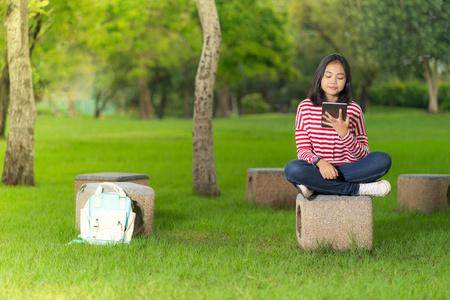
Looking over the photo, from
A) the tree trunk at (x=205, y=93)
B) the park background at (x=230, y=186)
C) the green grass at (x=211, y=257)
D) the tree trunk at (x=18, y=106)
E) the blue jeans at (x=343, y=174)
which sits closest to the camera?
the green grass at (x=211, y=257)

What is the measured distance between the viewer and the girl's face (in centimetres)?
639

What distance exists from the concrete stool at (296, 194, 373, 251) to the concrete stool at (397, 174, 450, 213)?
3.58 meters

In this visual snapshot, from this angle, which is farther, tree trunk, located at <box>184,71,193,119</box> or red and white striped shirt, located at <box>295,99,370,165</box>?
tree trunk, located at <box>184,71,193,119</box>

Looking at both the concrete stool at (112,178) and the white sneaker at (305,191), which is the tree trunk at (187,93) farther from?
the white sneaker at (305,191)

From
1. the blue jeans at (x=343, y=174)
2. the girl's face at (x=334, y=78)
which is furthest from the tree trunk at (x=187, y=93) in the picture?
the blue jeans at (x=343, y=174)

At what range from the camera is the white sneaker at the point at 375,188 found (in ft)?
20.5

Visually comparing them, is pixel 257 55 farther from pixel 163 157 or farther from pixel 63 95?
pixel 63 95

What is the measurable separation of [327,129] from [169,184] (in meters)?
8.13

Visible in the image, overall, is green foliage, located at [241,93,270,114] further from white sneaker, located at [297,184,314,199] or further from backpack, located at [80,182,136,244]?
white sneaker, located at [297,184,314,199]

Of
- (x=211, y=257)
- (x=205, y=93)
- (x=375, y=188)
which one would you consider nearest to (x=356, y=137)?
(x=375, y=188)

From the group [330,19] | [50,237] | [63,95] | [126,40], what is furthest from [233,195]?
[63,95]

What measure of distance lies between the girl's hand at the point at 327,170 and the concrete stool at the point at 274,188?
3.81m

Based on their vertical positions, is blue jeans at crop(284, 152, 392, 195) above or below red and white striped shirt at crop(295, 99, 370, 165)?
below

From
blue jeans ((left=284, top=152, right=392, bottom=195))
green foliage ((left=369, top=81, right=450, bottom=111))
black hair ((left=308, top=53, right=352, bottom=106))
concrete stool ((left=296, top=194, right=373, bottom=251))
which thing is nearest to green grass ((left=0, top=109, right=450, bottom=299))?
concrete stool ((left=296, top=194, right=373, bottom=251))
